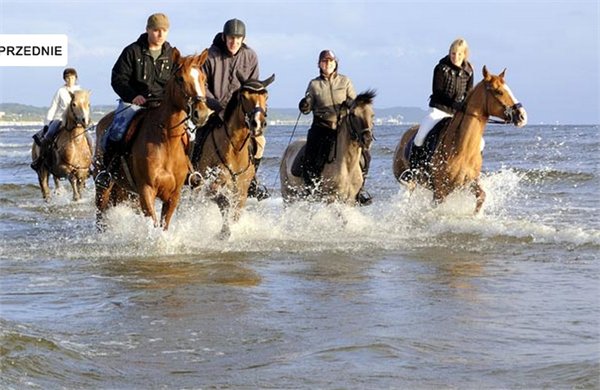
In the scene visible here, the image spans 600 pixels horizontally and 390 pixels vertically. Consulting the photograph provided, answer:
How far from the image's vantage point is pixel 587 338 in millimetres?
7312

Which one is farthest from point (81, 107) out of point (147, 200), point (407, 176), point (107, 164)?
point (147, 200)

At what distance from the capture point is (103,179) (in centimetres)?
1234

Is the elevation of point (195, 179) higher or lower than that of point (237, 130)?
lower

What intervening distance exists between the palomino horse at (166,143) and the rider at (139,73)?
0.24 metres

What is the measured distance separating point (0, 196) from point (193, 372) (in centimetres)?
1787

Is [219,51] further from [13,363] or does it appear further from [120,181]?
[13,363]

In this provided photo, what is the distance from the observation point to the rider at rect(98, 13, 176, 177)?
12.0m

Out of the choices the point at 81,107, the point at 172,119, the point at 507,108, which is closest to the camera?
the point at 172,119

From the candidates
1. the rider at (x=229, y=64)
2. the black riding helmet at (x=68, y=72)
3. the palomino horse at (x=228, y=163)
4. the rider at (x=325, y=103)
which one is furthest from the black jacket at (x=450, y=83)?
the black riding helmet at (x=68, y=72)

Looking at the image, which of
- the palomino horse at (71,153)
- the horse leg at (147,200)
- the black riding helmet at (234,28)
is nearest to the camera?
the horse leg at (147,200)

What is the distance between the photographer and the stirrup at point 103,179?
483 inches

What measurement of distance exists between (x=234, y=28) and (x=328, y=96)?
4.97 feet

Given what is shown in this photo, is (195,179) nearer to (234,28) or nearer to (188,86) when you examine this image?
(188,86)

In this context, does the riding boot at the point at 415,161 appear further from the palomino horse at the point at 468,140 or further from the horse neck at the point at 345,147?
the horse neck at the point at 345,147
